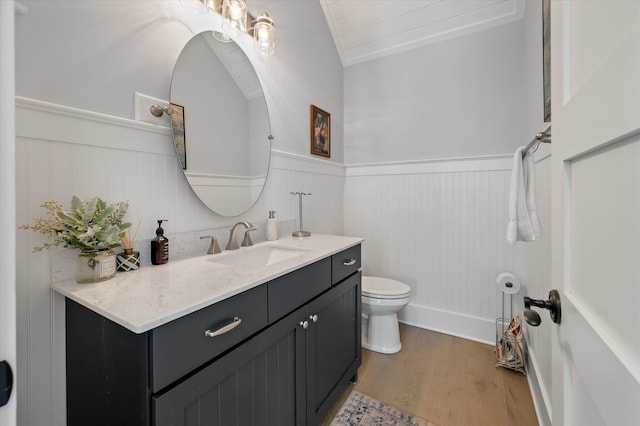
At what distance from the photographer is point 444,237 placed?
234 cm

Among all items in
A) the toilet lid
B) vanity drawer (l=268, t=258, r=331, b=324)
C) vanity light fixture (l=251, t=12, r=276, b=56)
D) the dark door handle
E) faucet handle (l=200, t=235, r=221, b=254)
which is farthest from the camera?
the toilet lid

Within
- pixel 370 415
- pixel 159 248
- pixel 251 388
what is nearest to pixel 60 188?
pixel 159 248

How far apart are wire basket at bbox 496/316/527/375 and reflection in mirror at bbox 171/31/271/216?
77.6 inches

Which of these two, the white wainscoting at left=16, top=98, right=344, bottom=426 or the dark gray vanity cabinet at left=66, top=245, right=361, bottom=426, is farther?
the white wainscoting at left=16, top=98, right=344, bottom=426

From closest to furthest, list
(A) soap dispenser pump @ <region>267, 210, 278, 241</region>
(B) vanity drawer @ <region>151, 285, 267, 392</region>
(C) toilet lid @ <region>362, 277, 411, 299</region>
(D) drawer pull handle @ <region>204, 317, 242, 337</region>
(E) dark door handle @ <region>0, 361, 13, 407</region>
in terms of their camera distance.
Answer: (E) dark door handle @ <region>0, 361, 13, 407</region> → (B) vanity drawer @ <region>151, 285, 267, 392</region> → (D) drawer pull handle @ <region>204, 317, 242, 337</region> → (A) soap dispenser pump @ <region>267, 210, 278, 241</region> → (C) toilet lid @ <region>362, 277, 411, 299</region>

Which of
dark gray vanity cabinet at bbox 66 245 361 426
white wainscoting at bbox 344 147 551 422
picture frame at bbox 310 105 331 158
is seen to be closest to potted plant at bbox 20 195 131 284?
dark gray vanity cabinet at bbox 66 245 361 426

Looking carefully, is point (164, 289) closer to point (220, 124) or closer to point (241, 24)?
point (220, 124)

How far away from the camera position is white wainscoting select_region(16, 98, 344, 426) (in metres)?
0.84

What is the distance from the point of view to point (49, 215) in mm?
880

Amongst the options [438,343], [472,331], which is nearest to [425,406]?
[438,343]

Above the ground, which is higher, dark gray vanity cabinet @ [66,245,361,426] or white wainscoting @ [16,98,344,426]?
white wainscoting @ [16,98,344,426]

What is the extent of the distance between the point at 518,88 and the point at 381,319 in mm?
2035

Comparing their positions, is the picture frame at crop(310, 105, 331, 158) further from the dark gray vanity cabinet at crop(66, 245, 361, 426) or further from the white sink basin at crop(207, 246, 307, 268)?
the dark gray vanity cabinet at crop(66, 245, 361, 426)

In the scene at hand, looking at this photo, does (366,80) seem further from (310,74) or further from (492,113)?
(492,113)
